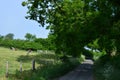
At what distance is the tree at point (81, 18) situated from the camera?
30.6 meters

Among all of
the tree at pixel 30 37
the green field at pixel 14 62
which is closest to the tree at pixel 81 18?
the green field at pixel 14 62

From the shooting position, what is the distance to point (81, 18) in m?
34.0

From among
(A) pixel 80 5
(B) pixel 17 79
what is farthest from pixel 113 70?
(A) pixel 80 5

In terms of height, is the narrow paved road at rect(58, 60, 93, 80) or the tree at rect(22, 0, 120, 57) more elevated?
the tree at rect(22, 0, 120, 57)

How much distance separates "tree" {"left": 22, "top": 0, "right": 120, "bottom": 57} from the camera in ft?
101

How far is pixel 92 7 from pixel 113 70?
39.1 ft

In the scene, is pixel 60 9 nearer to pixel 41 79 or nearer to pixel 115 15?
pixel 115 15

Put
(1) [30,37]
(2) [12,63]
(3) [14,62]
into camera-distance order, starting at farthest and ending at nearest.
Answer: (1) [30,37] → (3) [14,62] → (2) [12,63]

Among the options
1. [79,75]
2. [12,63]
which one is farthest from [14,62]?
[79,75]

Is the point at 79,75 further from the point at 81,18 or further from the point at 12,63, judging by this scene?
the point at 12,63

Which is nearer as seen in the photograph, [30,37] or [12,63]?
[12,63]

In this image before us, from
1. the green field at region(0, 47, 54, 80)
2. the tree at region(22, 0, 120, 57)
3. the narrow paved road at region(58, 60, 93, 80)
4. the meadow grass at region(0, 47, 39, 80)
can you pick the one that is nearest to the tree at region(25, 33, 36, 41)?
the green field at region(0, 47, 54, 80)

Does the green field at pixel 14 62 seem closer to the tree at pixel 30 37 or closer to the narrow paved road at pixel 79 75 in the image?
the narrow paved road at pixel 79 75

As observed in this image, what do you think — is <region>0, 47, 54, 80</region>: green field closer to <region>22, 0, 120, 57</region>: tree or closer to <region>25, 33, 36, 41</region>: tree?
<region>22, 0, 120, 57</region>: tree
